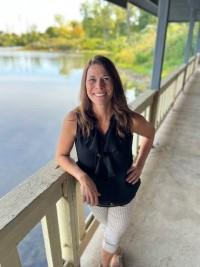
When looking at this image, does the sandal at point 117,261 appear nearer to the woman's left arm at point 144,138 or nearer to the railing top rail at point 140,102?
the woman's left arm at point 144,138

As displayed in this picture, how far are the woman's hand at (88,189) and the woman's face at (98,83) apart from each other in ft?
1.17

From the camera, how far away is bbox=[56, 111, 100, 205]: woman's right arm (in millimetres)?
1009

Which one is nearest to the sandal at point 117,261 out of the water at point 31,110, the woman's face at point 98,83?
the water at point 31,110

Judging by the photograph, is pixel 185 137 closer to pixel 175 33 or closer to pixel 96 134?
pixel 96 134

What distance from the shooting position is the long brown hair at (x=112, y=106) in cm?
99

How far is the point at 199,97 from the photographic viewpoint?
5.71m

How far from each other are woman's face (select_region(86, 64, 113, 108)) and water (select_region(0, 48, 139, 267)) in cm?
68

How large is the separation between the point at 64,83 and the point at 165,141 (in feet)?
6.77

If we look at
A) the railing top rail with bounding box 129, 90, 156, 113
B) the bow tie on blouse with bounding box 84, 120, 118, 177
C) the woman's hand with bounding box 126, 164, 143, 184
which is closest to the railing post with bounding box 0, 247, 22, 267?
the bow tie on blouse with bounding box 84, 120, 118, 177

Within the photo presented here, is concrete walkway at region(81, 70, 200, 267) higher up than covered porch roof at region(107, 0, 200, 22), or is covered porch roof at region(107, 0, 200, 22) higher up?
covered porch roof at region(107, 0, 200, 22)

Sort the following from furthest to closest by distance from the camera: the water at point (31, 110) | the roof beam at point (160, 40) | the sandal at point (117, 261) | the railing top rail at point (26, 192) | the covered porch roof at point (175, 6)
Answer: the covered porch roof at point (175, 6), the roof beam at point (160, 40), the water at point (31, 110), the sandal at point (117, 261), the railing top rail at point (26, 192)

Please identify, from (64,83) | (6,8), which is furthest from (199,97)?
(6,8)

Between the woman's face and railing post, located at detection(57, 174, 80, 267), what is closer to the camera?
the woman's face

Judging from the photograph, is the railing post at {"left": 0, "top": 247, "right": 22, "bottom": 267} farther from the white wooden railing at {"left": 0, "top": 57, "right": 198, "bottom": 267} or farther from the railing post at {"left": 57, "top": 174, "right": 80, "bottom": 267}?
the railing post at {"left": 57, "top": 174, "right": 80, "bottom": 267}
